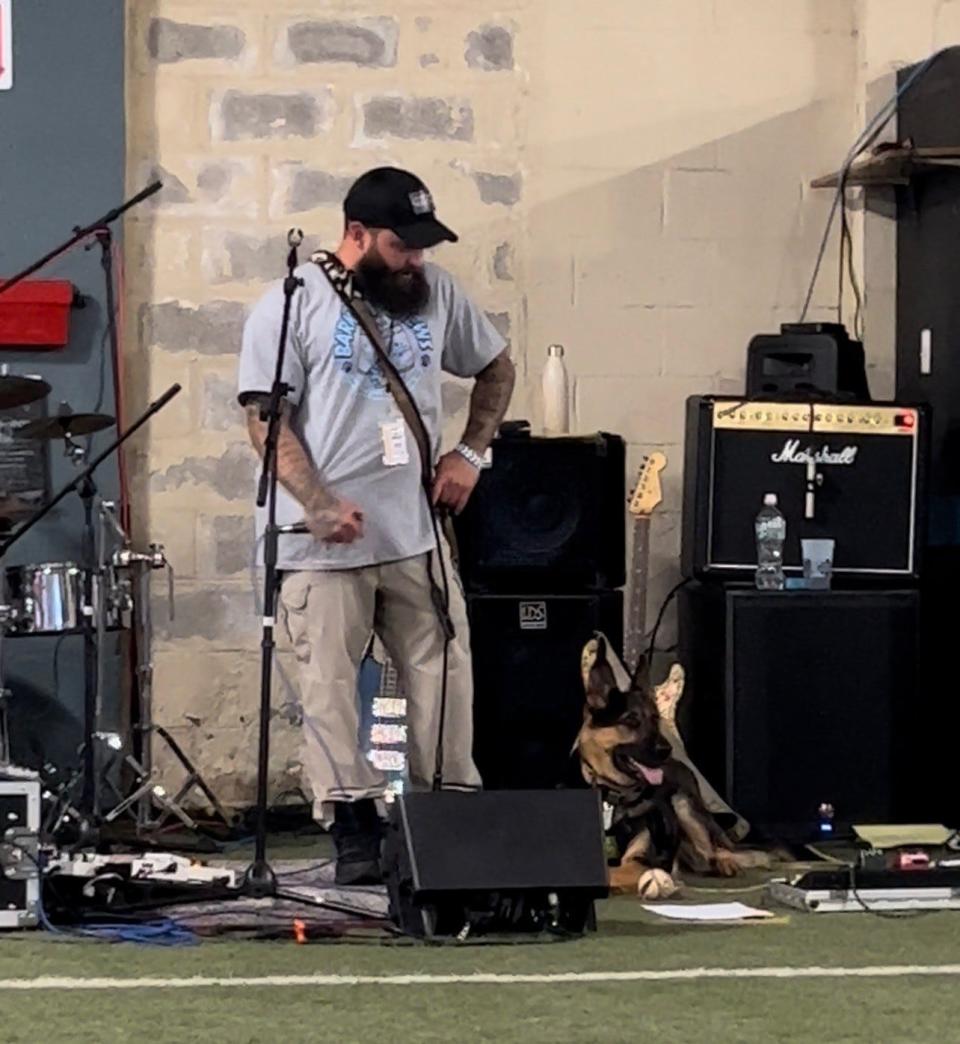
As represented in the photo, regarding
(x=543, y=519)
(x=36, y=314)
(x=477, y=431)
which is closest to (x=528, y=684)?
(x=543, y=519)

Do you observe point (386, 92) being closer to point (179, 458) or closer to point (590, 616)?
point (179, 458)

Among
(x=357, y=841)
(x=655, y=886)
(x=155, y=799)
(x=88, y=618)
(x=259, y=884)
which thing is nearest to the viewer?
(x=259, y=884)

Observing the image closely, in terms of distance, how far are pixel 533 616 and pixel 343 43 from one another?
1673 millimetres

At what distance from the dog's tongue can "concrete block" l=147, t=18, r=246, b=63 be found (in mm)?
2313

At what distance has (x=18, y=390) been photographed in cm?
454

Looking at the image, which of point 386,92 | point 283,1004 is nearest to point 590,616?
point 386,92

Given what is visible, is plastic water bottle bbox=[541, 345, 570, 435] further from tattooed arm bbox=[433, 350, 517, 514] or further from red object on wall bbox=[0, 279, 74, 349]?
red object on wall bbox=[0, 279, 74, 349]

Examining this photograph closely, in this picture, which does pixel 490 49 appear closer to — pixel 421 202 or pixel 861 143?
pixel 861 143

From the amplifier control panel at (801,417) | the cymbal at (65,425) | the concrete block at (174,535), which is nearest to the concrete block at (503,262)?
the amplifier control panel at (801,417)

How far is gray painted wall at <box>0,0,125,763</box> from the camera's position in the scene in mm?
5332

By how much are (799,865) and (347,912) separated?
1.27m

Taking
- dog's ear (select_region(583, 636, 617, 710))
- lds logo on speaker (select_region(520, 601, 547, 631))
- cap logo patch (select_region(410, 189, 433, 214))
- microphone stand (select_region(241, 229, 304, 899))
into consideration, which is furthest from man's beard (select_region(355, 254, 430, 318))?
lds logo on speaker (select_region(520, 601, 547, 631))

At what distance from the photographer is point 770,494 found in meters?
5.17

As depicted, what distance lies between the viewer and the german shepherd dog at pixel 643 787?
4371mm
